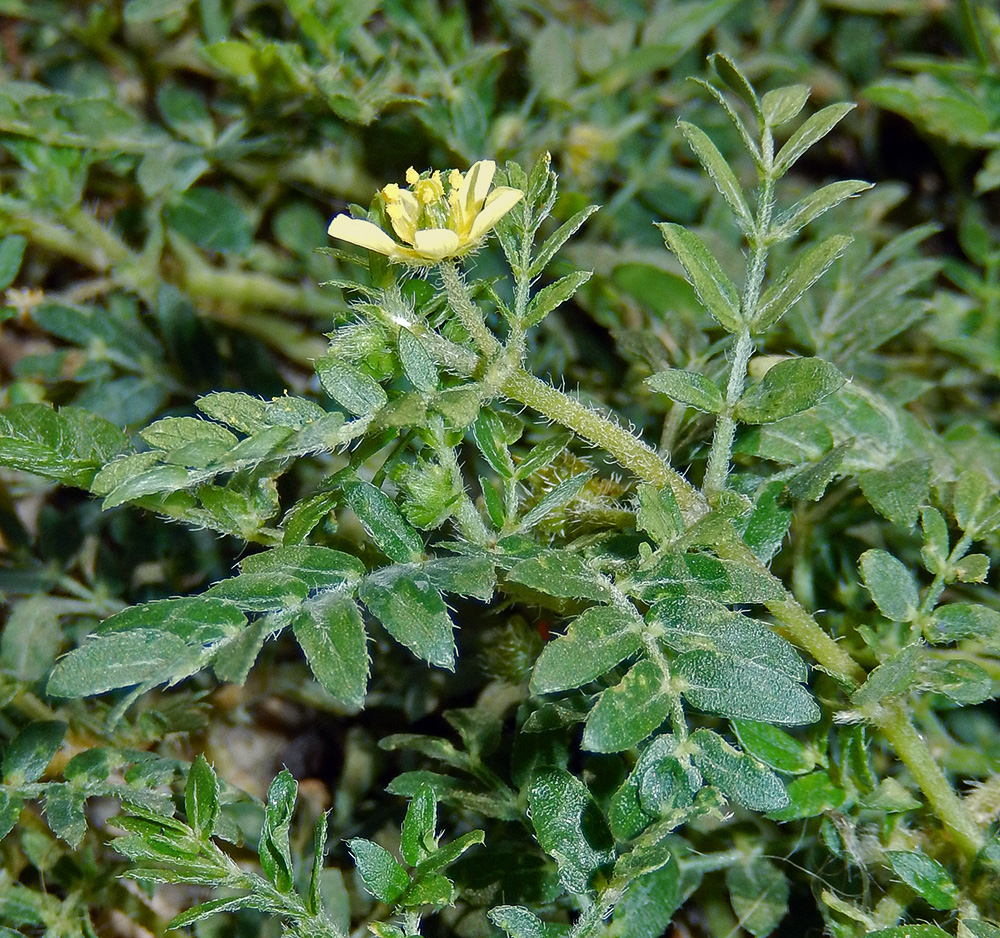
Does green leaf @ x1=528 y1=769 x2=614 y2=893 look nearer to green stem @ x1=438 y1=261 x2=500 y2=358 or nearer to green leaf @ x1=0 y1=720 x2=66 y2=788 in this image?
green stem @ x1=438 y1=261 x2=500 y2=358

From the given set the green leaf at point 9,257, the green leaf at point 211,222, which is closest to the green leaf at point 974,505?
the green leaf at point 211,222

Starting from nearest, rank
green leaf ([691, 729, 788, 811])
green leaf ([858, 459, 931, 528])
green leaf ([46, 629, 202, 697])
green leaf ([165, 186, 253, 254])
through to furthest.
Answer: green leaf ([46, 629, 202, 697]) → green leaf ([691, 729, 788, 811]) → green leaf ([858, 459, 931, 528]) → green leaf ([165, 186, 253, 254])

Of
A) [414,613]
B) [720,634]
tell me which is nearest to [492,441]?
[414,613]

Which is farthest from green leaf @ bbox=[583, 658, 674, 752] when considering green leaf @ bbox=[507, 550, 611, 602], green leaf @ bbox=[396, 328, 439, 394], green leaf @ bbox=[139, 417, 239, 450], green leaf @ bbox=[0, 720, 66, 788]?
green leaf @ bbox=[0, 720, 66, 788]

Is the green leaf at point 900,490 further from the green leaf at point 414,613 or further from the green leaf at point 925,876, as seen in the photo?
the green leaf at point 414,613

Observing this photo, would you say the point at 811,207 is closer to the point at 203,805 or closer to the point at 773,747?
the point at 773,747


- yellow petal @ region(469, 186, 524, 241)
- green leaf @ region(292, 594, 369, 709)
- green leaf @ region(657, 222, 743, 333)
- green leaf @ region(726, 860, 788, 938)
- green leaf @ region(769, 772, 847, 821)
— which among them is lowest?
green leaf @ region(726, 860, 788, 938)

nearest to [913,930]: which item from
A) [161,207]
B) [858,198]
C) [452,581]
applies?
[452,581]

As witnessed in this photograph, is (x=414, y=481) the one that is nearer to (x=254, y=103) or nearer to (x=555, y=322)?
(x=555, y=322)
